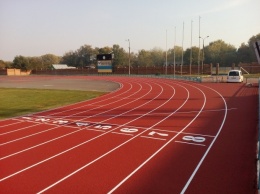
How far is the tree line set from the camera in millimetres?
87375

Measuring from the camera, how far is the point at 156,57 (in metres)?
122

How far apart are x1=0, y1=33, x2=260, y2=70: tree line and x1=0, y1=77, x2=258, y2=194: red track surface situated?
1939 inches

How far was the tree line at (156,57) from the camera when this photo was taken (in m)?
87.4

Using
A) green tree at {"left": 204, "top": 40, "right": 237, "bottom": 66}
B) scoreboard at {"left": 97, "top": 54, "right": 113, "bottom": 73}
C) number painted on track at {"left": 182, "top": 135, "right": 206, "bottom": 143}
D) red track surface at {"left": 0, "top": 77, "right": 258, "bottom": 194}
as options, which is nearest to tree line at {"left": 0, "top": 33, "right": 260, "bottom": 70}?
green tree at {"left": 204, "top": 40, "right": 237, "bottom": 66}

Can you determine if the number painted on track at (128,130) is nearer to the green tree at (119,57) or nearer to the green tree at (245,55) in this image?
the green tree at (245,55)

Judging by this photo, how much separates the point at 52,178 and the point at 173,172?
3677mm

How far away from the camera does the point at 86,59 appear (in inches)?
4749

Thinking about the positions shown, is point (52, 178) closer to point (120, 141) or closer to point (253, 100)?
point (120, 141)

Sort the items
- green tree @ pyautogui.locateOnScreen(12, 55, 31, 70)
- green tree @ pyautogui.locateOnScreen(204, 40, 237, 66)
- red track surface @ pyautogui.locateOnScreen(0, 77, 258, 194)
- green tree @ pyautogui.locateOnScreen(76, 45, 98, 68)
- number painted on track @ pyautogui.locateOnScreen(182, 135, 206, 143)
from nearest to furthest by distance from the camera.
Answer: red track surface @ pyautogui.locateOnScreen(0, 77, 258, 194) < number painted on track @ pyautogui.locateOnScreen(182, 135, 206, 143) < green tree @ pyautogui.locateOnScreen(204, 40, 237, 66) < green tree @ pyautogui.locateOnScreen(12, 55, 31, 70) < green tree @ pyautogui.locateOnScreen(76, 45, 98, 68)

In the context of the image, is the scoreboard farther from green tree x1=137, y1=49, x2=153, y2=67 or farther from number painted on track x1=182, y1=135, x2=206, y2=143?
number painted on track x1=182, y1=135, x2=206, y2=143

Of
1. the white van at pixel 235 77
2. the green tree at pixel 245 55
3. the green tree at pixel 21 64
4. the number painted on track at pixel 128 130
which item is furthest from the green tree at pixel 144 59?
the number painted on track at pixel 128 130

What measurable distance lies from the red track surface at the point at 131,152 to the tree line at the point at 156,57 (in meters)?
49.3

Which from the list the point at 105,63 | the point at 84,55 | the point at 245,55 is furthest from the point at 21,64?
the point at 245,55

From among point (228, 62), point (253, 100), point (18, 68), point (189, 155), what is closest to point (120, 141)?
point (189, 155)
